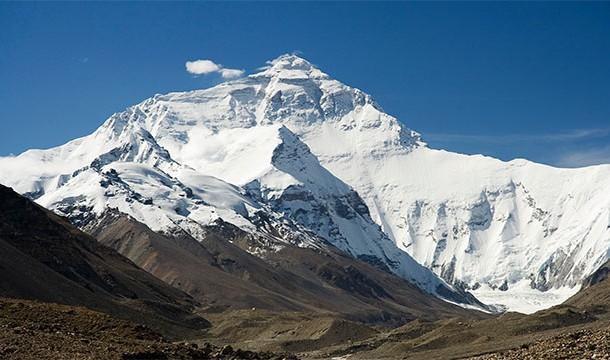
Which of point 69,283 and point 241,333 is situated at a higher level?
point 69,283

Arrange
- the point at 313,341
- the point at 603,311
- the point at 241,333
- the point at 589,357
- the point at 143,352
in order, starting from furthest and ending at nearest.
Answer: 1. the point at 241,333
2. the point at 603,311
3. the point at 313,341
4. the point at 143,352
5. the point at 589,357

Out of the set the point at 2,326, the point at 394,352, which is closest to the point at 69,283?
the point at 394,352

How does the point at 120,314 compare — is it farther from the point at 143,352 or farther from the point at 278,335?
the point at 143,352

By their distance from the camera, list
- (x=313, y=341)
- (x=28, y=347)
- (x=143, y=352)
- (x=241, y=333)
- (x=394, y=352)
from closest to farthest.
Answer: (x=28, y=347)
(x=143, y=352)
(x=394, y=352)
(x=313, y=341)
(x=241, y=333)

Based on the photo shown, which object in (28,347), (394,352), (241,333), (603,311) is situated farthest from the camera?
(241,333)

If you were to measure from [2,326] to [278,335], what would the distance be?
115 meters

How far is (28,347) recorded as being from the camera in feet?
200

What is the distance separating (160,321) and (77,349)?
12454cm

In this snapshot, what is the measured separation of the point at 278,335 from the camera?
18012cm

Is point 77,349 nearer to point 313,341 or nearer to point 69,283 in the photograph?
point 313,341

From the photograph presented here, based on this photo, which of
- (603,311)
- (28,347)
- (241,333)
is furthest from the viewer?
(241,333)

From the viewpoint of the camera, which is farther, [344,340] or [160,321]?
[160,321]

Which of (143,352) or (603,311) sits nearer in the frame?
(143,352)

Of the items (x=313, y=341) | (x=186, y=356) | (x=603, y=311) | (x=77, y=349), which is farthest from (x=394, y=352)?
(x=77, y=349)
